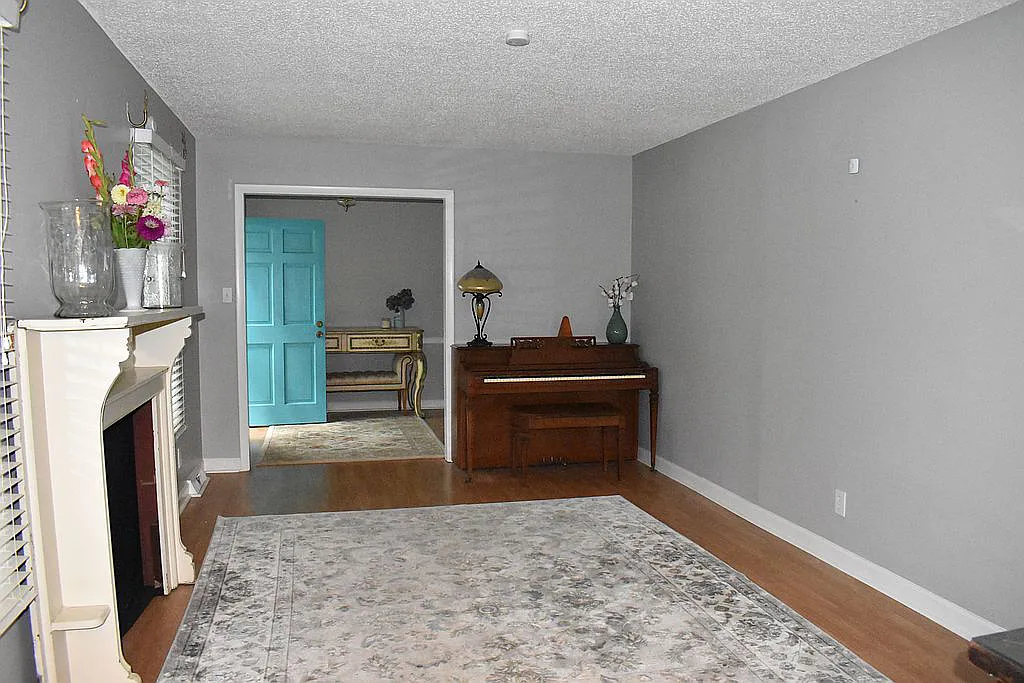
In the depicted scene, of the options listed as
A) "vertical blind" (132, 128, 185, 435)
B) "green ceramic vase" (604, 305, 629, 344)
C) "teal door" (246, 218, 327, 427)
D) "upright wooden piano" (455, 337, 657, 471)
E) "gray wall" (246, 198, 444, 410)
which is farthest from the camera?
"gray wall" (246, 198, 444, 410)

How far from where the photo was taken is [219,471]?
5.51 meters

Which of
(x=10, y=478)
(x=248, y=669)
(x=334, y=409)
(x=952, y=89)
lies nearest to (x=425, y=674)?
(x=248, y=669)

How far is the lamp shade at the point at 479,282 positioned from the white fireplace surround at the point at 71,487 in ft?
10.2

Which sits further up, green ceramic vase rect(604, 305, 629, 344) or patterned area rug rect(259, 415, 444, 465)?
green ceramic vase rect(604, 305, 629, 344)

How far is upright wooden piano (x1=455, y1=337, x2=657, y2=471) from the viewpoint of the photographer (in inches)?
210

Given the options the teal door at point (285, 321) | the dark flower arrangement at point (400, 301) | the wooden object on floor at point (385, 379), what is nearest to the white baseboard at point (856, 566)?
the wooden object on floor at point (385, 379)

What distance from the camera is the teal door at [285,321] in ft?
23.7

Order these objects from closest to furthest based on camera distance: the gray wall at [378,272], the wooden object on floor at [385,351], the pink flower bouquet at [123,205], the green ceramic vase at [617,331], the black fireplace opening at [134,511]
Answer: the pink flower bouquet at [123,205]
the black fireplace opening at [134,511]
the green ceramic vase at [617,331]
the wooden object on floor at [385,351]
the gray wall at [378,272]

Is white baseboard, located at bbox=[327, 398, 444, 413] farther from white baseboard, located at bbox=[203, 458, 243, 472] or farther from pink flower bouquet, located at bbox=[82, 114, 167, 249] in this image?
pink flower bouquet, located at bbox=[82, 114, 167, 249]

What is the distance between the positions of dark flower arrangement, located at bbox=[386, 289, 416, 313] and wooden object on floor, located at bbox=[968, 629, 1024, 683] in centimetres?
680

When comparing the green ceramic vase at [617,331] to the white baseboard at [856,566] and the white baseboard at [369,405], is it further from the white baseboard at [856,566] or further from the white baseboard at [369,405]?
the white baseboard at [369,405]

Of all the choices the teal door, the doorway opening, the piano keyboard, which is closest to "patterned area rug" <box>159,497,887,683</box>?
the piano keyboard

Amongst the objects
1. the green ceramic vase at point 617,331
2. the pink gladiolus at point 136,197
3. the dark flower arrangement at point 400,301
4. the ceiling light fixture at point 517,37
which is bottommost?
the green ceramic vase at point 617,331

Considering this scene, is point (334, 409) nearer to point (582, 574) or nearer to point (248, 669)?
point (582, 574)
